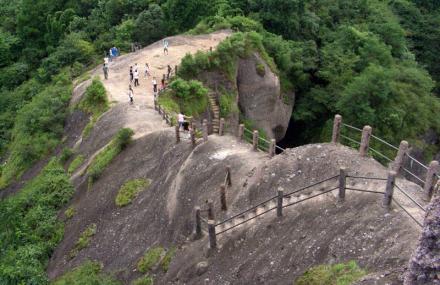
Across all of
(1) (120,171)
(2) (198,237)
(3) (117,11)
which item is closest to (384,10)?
(3) (117,11)

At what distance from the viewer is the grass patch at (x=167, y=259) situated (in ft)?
67.9

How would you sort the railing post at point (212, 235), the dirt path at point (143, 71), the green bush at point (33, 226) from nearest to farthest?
the railing post at point (212, 235), the green bush at point (33, 226), the dirt path at point (143, 71)

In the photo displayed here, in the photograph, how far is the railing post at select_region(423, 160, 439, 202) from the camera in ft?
51.0

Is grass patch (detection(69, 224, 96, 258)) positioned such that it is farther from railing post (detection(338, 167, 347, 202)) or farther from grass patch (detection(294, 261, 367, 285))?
railing post (detection(338, 167, 347, 202))

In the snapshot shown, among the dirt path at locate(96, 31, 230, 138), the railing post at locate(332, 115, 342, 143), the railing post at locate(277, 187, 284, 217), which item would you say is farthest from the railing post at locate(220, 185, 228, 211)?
the dirt path at locate(96, 31, 230, 138)

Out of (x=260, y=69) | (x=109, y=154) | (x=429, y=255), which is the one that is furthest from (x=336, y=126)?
(x=260, y=69)

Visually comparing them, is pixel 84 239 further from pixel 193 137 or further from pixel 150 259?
pixel 193 137

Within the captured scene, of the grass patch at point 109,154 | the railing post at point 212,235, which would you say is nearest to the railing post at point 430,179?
the railing post at point 212,235

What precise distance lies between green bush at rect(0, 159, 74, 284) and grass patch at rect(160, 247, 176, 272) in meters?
7.15

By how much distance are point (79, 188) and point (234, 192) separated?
11.5 metres

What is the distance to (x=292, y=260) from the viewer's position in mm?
16469

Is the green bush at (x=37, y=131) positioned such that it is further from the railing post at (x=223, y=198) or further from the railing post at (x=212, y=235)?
the railing post at (x=212, y=235)

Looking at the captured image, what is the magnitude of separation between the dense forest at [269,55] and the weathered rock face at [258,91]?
108 inches

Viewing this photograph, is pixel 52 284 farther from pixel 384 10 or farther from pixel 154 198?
pixel 384 10
